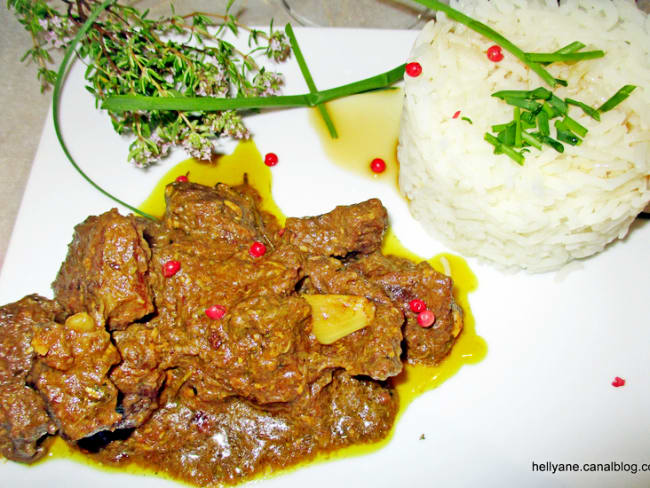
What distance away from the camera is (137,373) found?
Result: 10.3ft

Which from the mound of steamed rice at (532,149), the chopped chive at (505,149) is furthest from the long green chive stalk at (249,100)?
the chopped chive at (505,149)

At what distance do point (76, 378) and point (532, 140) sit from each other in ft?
10.4

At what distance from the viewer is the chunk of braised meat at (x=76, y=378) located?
297 centimetres

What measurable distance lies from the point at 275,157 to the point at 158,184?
3.21 ft

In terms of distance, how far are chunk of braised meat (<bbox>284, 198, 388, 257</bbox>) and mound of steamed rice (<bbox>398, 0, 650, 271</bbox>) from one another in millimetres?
612

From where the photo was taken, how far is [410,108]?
404cm

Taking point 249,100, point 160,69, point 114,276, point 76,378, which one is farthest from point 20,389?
point 160,69

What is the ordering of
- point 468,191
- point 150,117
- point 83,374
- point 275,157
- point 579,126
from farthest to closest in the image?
point 275,157 → point 150,117 → point 468,191 → point 579,126 → point 83,374

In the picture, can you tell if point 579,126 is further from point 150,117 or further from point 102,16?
point 102,16

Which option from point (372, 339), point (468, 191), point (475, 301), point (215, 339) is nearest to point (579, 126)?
point (468, 191)

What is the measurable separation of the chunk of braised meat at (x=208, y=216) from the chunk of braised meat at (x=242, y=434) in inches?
42.6

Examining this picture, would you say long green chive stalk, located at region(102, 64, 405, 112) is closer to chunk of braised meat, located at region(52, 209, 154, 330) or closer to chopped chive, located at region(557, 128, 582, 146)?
chunk of braised meat, located at region(52, 209, 154, 330)

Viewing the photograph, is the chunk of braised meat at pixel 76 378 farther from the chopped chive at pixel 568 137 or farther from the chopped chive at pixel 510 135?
the chopped chive at pixel 568 137

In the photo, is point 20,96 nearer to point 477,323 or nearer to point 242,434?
point 242,434
